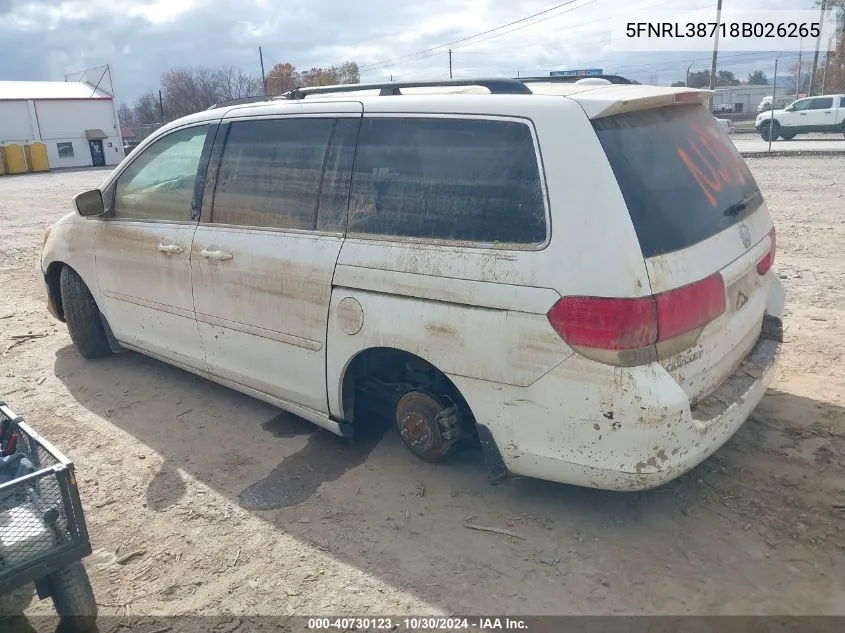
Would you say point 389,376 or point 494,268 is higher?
point 494,268

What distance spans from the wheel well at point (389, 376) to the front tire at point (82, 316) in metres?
2.64

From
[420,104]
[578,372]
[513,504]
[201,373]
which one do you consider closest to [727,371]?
[578,372]

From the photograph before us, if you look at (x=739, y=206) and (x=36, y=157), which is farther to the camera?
(x=36, y=157)

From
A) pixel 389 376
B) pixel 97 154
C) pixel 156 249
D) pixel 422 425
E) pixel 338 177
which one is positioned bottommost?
pixel 422 425

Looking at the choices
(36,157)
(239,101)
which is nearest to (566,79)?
(239,101)

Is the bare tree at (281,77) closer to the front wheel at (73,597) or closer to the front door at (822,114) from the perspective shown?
the front door at (822,114)

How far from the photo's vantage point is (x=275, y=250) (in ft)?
12.0

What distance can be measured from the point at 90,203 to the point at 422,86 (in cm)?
254

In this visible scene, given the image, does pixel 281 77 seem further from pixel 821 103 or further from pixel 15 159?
pixel 821 103

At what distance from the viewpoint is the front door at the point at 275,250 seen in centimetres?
349

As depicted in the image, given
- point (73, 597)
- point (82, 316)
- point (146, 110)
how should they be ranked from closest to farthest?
1. point (73, 597)
2. point (82, 316)
3. point (146, 110)

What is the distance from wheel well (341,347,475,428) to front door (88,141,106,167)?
142 ft

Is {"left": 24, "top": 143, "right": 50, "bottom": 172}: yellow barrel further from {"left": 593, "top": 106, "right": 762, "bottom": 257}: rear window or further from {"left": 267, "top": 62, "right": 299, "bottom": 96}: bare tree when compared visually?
{"left": 593, "top": 106, "right": 762, "bottom": 257}: rear window

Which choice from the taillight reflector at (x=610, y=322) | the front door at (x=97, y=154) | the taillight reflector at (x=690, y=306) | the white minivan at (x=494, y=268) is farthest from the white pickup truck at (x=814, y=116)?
the front door at (x=97, y=154)
